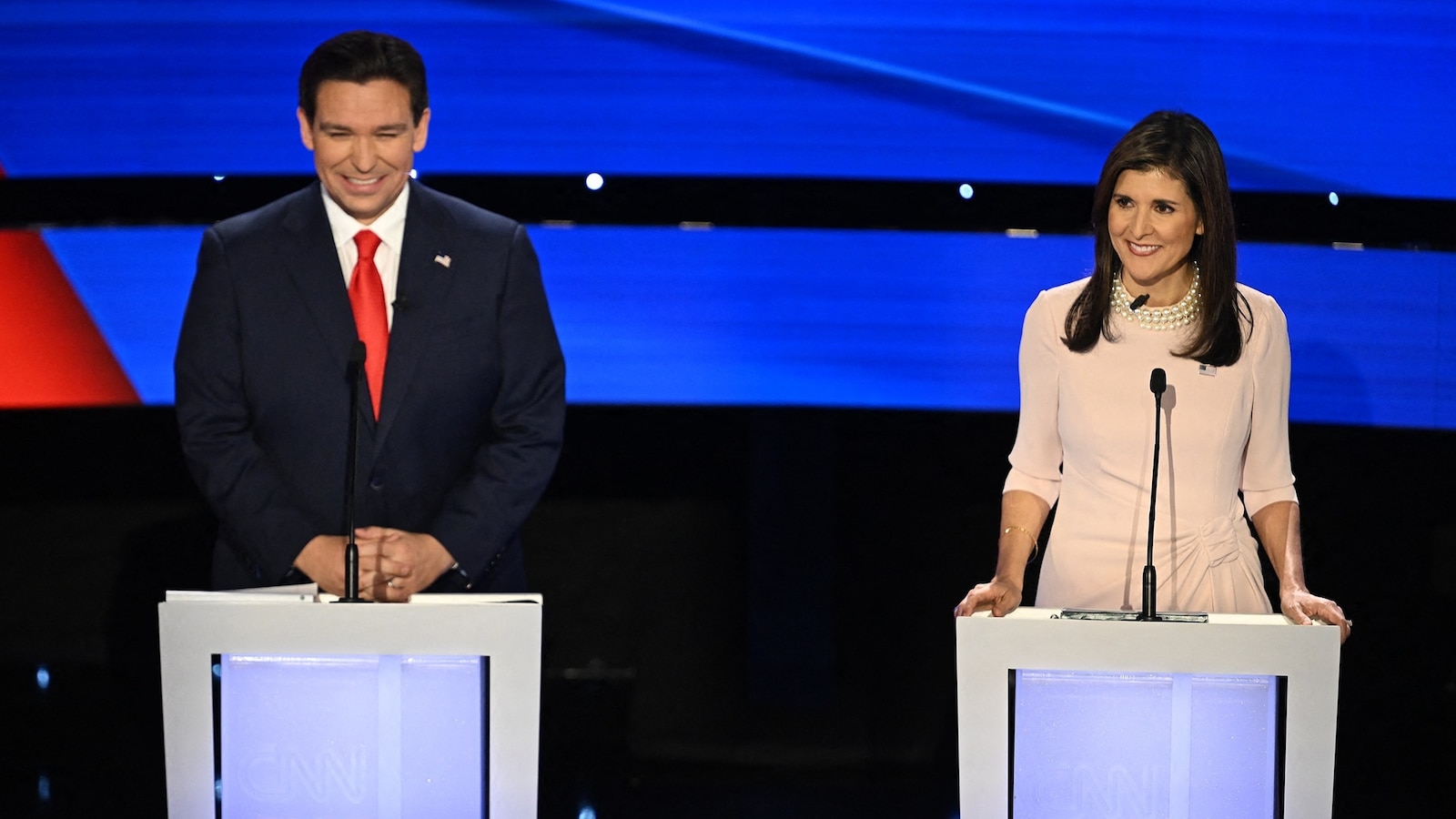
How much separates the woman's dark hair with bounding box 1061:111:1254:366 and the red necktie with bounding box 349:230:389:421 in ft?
4.12

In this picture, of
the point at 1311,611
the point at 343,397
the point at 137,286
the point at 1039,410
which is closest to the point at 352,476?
the point at 343,397

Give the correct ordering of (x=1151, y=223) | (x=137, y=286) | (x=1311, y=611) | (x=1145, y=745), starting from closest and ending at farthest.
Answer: (x=1145, y=745) < (x=1311, y=611) < (x=1151, y=223) < (x=137, y=286)

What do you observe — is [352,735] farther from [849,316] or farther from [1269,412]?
[849,316]

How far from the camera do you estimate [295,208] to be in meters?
2.89

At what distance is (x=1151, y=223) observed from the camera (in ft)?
8.16

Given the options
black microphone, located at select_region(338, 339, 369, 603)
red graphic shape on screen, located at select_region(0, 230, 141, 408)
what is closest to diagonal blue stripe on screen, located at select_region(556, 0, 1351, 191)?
red graphic shape on screen, located at select_region(0, 230, 141, 408)

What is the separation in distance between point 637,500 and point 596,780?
0.72 meters

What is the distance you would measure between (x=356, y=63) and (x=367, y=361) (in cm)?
56

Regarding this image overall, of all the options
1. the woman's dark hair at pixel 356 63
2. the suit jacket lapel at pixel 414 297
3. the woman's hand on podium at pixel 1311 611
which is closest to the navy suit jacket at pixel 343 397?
the suit jacket lapel at pixel 414 297

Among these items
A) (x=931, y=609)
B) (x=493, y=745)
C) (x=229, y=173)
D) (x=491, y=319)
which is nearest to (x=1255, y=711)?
(x=493, y=745)

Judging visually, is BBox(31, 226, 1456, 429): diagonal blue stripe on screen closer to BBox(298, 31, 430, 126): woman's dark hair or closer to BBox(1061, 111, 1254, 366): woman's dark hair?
BBox(298, 31, 430, 126): woman's dark hair

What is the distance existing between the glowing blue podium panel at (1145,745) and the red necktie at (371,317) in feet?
4.56

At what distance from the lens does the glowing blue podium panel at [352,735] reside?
2.06 meters

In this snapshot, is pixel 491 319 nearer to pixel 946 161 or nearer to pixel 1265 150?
pixel 946 161
